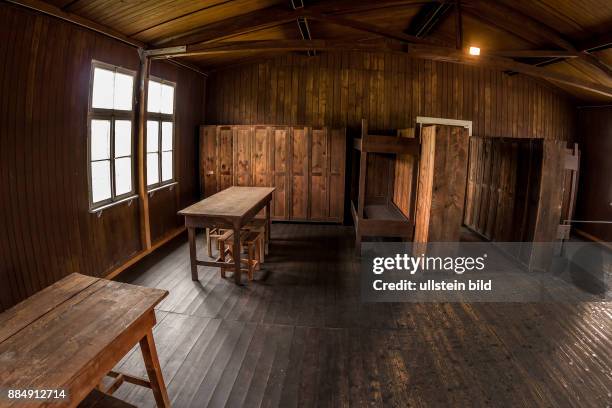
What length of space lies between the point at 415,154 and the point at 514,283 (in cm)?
234

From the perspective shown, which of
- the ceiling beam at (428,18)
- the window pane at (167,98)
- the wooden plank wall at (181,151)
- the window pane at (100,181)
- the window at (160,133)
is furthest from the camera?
the window pane at (167,98)

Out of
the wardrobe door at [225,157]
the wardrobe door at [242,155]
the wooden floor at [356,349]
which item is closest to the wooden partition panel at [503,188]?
the wooden floor at [356,349]

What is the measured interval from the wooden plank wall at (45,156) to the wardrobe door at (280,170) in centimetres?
358

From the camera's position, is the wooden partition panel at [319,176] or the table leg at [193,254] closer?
the table leg at [193,254]

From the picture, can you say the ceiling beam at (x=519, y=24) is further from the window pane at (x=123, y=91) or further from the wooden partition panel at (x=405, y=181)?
the window pane at (x=123, y=91)

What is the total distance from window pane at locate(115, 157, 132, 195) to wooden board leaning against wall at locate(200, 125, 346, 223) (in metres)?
2.71

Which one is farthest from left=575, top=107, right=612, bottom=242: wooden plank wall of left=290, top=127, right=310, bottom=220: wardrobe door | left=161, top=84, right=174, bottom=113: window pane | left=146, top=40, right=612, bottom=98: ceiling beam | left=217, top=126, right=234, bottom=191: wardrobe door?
left=161, top=84, right=174, bottom=113: window pane

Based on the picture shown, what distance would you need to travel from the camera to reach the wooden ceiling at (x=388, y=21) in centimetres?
462

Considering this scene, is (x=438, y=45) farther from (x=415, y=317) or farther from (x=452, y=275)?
(x=415, y=317)

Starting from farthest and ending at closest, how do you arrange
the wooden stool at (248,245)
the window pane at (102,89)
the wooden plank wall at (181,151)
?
the wooden plank wall at (181,151), the wooden stool at (248,245), the window pane at (102,89)

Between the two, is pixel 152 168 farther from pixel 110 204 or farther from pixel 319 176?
pixel 319 176

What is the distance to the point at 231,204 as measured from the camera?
520 cm

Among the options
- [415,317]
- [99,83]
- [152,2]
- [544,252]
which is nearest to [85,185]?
[99,83]

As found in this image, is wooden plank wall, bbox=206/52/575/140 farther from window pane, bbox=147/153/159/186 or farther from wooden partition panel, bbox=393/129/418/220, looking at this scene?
window pane, bbox=147/153/159/186
